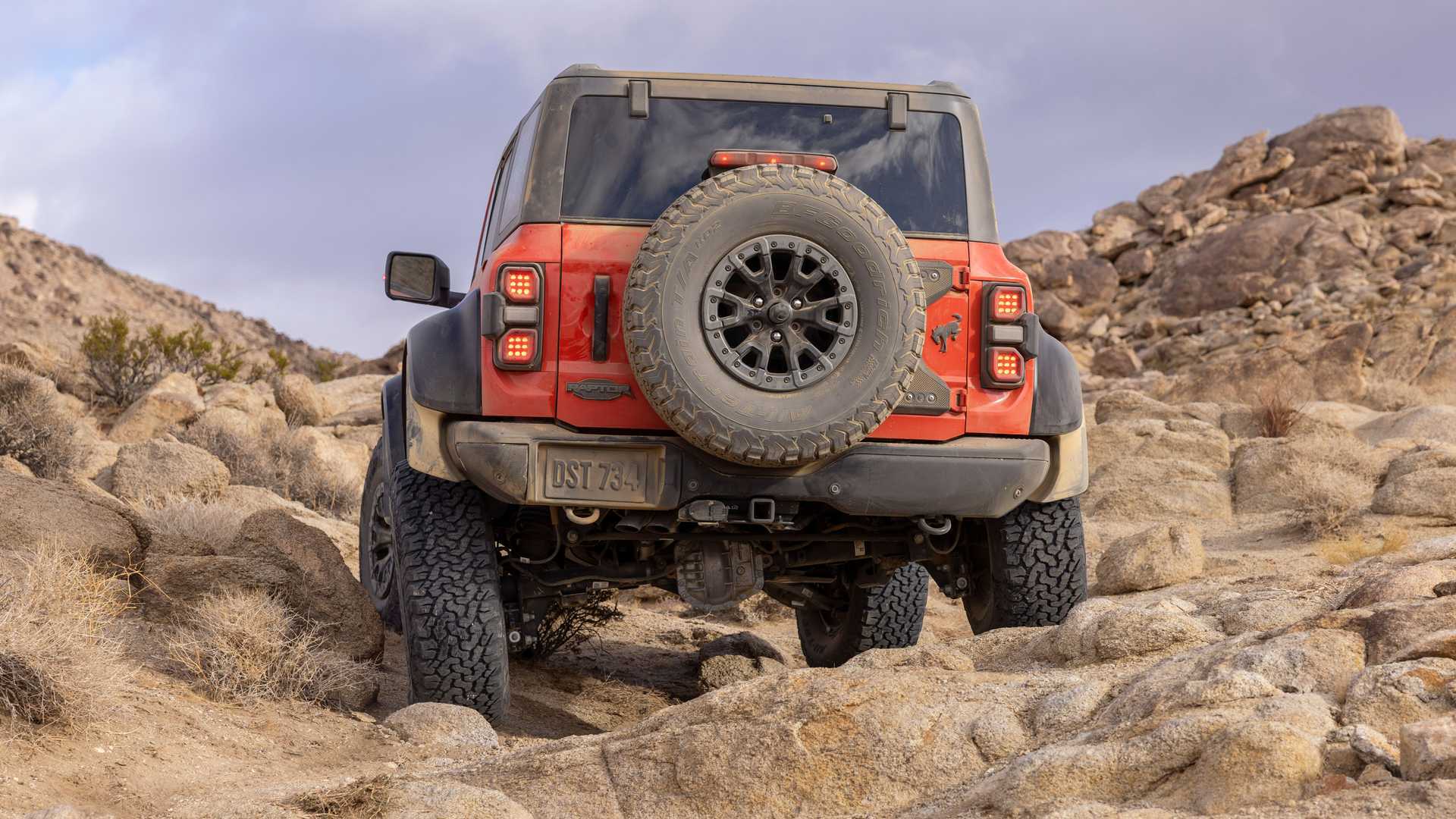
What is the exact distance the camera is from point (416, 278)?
6059mm

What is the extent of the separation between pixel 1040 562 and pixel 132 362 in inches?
738

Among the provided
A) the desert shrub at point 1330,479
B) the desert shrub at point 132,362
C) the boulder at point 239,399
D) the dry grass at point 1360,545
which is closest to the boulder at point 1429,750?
the dry grass at point 1360,545

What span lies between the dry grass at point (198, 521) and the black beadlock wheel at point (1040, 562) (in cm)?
455

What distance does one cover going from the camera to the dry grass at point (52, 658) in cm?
406

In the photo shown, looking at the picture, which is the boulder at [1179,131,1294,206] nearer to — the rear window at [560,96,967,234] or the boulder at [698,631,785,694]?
the boulder at [698,631,785,694]

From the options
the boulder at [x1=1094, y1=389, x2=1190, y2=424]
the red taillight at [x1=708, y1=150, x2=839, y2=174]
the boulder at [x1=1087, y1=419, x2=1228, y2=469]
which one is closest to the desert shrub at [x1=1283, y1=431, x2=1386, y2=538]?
the boulder at [x1=1087, y1=419, x2=1228, y2=469]

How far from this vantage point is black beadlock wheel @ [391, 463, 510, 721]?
4996mm

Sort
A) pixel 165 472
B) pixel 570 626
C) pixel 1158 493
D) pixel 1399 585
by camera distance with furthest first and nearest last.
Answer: pixel 1158 493
pixel 165 472
pixel 570 626
pixel 1399 585

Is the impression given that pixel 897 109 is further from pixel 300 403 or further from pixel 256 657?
pixel 300 403

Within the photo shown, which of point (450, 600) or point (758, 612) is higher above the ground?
point (450, 600)

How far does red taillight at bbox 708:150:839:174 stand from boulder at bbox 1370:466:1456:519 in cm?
723

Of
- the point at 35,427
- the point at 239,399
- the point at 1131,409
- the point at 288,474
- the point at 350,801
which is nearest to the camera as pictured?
the point at 350,801

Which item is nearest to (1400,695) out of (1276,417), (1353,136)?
(1276,417)

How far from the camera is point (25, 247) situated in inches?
1636
